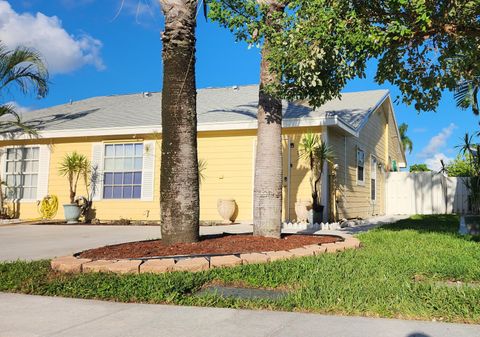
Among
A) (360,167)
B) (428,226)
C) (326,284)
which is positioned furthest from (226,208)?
(326,284)

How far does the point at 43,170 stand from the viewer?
15.3m

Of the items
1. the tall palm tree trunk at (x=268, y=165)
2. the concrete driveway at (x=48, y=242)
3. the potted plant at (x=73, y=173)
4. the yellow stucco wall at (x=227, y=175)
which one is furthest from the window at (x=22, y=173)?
the tall palm tree trunk at (x=268, y=165)

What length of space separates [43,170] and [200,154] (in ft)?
18.9

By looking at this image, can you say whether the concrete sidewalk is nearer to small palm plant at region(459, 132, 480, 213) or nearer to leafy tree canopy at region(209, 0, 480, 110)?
leafy tree canopy at region(209, 0, 480, 110)

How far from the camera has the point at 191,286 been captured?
4.22 metres

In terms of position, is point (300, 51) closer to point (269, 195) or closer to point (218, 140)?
point (269, 195)

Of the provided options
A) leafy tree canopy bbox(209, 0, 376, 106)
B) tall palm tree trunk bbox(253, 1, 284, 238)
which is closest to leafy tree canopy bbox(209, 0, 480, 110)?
leafy tree canopy bbox(209, 0, 376, 106)

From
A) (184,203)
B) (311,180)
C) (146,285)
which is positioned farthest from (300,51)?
(311,180)

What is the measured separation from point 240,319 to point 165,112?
3527 millimetres

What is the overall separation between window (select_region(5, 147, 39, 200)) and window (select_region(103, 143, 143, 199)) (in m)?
2.83

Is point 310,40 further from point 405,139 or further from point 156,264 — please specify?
point 405,139

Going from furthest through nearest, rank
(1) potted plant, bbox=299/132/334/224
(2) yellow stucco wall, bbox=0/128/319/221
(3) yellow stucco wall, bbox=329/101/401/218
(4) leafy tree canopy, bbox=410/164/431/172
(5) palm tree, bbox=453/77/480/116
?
(4) leafy tree canopy, bbox=410/164/431/172 → (3) yellow stucco wall, bbox=329/101/401/218 → (2) yellow stucco wall, bbox=0/128/319/221 → (5) palm tree, bbox=453/77/480/116 → (1) potted plant, bbox=299/132/334/224

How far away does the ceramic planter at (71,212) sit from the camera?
13.8 meters

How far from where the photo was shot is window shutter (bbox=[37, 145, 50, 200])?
15.2 metres
